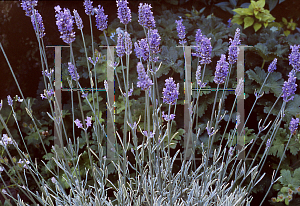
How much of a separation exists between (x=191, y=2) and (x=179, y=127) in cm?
103

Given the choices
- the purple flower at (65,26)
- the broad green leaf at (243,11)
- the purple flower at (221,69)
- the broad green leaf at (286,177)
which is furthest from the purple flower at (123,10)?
the broad green leaf at (286,177)

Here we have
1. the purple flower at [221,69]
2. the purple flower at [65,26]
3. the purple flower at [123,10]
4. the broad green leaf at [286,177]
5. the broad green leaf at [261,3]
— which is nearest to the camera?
the purple flower at [65,26]

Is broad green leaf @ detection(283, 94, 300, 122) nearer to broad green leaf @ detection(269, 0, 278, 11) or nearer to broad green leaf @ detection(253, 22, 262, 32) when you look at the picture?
broad green leaf @ detection(253, 22, 262, 32)

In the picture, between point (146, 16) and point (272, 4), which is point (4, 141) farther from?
point (272, 4)

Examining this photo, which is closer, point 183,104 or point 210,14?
point 183,104

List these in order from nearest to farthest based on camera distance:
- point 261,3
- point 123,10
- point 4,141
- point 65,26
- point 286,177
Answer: point 65,26 → point 123,10 → point 4,141 → point 286,177 → point 261,3

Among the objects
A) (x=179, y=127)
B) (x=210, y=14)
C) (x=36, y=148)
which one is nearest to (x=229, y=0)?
(x=210, y=14)

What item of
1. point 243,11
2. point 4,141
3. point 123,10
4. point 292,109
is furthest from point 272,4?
point 4,141

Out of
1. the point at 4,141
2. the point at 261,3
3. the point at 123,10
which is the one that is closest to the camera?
the point at 123,10

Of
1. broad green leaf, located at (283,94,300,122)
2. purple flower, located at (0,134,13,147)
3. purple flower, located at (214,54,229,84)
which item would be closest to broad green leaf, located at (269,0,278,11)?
broad green leaf, located at (283,94,300,122)

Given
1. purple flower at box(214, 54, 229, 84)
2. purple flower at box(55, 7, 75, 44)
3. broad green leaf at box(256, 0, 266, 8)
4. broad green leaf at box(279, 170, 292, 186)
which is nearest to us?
purple flower at box(55, 7, 75, 44)

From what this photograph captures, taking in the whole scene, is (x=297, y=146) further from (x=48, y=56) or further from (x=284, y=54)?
(x=48, y=56)

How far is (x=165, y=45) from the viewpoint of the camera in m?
2.16

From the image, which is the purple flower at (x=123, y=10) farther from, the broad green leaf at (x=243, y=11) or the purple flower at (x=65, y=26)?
the broad green leaf at (x=243, y=11)
